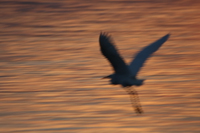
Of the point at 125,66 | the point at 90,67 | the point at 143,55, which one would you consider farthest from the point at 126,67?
the point at 90,67

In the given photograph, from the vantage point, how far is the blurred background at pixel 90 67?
264 cm

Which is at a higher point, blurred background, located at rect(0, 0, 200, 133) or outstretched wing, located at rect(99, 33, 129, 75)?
blurred background, located at rect(0, 0, 200, 133)

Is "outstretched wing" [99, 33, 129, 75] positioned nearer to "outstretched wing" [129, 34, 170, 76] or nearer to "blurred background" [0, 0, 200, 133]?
"outstretched wing" [129, 34, 170, 76]

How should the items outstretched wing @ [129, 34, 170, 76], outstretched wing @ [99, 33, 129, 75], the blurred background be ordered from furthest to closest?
the blurred background < outstretched wing @ [129, 34, 170, 76] < outstretched wing @ [99, 33, 129, 75]

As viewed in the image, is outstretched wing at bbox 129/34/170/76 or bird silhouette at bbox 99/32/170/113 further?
outstretched wing at bbox 129/34/170/76

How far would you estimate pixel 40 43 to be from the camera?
12.8 feet

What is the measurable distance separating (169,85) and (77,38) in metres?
1.25

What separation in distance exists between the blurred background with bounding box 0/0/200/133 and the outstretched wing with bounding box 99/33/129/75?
0.58 m

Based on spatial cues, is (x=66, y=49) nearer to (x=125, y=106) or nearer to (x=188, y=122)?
(x=125, y=106)

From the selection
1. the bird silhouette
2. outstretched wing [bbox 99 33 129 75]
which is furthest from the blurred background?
outstretched wing [bbox 99 33 129 75]

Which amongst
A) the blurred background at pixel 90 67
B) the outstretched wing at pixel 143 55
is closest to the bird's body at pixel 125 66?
the outstretched wing at pixel 143 55

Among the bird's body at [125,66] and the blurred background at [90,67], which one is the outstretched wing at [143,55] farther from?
the blurred background at [90,67]

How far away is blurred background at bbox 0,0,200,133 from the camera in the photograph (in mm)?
2639

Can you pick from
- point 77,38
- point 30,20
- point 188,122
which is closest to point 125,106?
point 188,122
